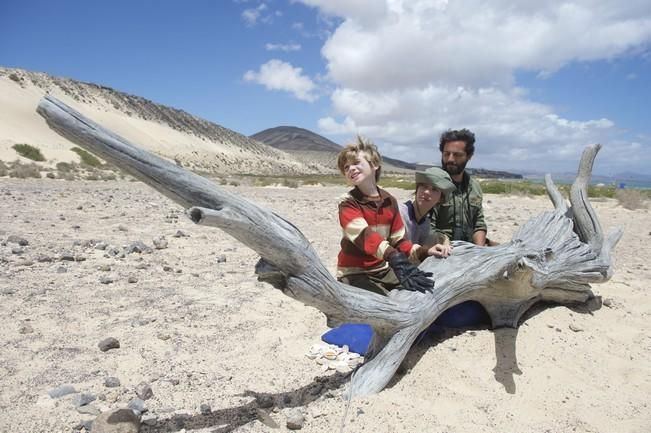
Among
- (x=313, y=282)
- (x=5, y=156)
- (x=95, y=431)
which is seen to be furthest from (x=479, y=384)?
(x=5, y=156)

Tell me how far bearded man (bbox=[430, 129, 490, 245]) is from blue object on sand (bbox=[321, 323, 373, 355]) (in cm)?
126

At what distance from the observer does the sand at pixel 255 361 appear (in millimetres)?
2873

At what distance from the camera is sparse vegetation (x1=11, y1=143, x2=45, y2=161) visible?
3103cm

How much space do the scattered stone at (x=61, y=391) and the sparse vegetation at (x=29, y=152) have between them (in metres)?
33.2

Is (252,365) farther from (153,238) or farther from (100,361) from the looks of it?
(153,238)

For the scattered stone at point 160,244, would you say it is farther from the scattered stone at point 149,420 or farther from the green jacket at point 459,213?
the scattered stone at point 149,420

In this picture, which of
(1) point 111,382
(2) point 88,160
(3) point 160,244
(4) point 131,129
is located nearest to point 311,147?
(4) point 131,129

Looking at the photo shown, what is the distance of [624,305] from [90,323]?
5336 millimetres

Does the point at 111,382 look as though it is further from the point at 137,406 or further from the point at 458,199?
the point at 458,199

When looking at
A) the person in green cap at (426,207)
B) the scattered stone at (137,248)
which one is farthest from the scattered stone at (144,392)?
the scattered stone at (137,248)

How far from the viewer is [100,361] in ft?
11.6

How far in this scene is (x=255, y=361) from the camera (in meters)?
3.69

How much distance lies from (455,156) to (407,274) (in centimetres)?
185

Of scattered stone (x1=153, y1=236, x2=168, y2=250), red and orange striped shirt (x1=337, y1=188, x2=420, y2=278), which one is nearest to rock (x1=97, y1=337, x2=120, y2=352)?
red and orange striped shirt (x1=337, y1=188, x2=420, y2=278)
